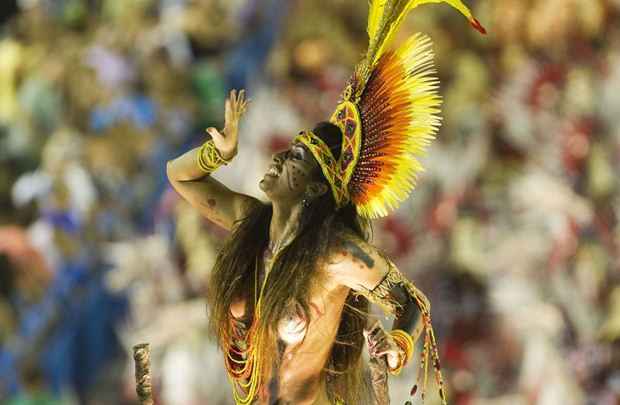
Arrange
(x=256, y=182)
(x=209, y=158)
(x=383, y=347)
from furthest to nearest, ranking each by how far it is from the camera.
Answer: (x=256, y=182), (x=209, y=158), (x=383, y=347)

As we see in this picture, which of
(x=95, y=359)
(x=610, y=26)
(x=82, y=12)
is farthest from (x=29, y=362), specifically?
(x=610, y=26)

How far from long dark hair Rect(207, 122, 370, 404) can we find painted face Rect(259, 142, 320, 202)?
3 centimetres

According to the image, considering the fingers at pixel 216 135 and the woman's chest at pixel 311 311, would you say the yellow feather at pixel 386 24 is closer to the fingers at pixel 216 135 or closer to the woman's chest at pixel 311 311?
the fingers at pixel 216 135

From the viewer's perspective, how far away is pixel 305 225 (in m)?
2.70

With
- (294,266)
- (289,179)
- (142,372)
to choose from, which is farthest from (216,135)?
(142,372)

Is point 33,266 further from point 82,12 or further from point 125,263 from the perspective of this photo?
point 82,12

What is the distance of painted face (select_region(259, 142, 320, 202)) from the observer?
107 inches

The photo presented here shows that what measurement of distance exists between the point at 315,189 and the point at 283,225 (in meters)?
0.11

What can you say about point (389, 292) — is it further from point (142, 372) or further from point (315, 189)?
point (142, 372)

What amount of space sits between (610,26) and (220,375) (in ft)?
8.37

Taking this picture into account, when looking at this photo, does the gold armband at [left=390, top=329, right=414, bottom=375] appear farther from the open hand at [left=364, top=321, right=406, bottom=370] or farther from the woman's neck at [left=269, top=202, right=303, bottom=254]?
the woman's neck at [left=269, top=202, right=303, bottom=254]

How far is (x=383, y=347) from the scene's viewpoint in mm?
2539

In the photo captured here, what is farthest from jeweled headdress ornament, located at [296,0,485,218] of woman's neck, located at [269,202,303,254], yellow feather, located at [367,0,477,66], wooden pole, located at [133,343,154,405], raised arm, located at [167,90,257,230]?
wooden pole, located at [133,343,154,405]

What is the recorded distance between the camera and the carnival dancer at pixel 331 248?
2.65 m
